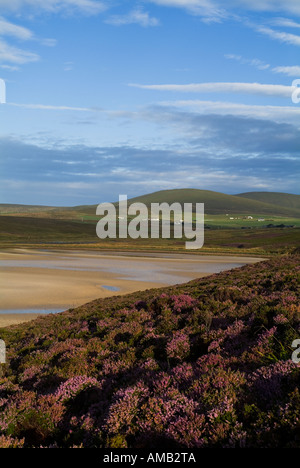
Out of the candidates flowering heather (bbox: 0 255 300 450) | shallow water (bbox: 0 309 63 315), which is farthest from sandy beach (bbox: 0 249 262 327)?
flowering heather (bbox: 0 255 300 450)

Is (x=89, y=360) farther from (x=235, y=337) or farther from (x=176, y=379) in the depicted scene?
(x=235, y=337)

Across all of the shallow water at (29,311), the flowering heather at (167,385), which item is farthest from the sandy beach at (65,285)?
the flowering heather at (167,385)

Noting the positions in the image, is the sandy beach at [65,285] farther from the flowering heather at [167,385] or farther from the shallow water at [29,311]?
the flowering heather at [167,385]

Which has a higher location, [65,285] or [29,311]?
[29,311]

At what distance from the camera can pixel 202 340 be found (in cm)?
934

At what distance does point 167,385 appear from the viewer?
679 cm

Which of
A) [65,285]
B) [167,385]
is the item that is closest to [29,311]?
[65,285]

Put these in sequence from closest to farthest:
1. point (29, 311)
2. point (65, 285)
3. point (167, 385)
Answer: point (167, 385) < point (29, 311) < point (65, 285)

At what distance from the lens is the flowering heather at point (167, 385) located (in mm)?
5336

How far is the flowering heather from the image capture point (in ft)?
17.5

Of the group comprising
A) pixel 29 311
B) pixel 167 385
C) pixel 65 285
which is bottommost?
pixel 65 285

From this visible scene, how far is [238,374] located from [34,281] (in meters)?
31.8

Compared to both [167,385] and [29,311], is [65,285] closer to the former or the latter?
[29,311]
